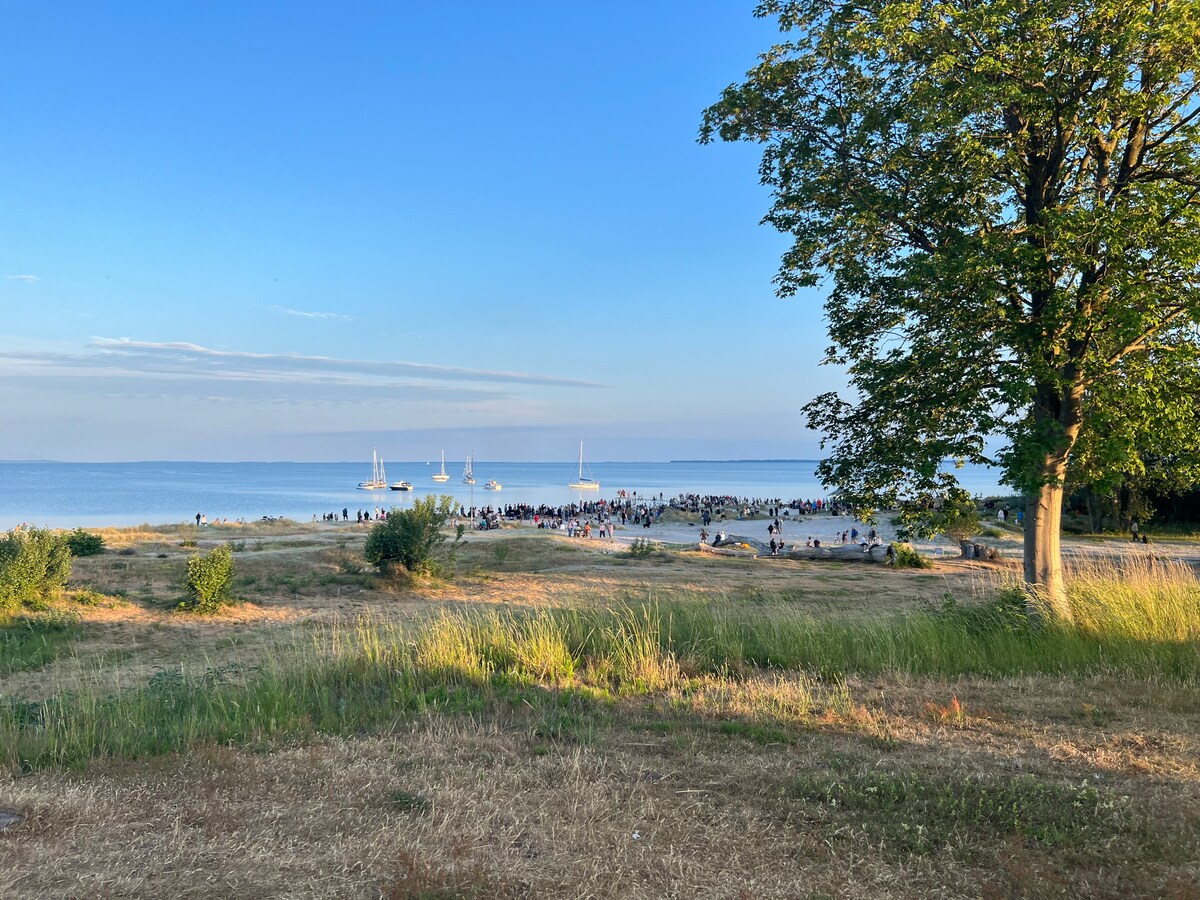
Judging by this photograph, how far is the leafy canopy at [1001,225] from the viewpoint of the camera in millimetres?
8508

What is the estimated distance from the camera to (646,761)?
17.1 ft

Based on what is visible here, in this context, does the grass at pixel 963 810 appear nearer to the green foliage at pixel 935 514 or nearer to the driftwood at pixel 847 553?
the green foliage at pixel 935 514

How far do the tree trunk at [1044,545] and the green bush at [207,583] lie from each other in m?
15.1

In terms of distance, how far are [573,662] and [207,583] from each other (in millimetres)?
11523

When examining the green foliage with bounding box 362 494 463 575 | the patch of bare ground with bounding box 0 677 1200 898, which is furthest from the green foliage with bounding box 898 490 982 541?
the green foliage with bounding box 362 494 463 575

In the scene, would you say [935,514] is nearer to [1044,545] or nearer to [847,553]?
[1044,545]

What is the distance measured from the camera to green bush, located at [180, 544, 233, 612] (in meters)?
16.2

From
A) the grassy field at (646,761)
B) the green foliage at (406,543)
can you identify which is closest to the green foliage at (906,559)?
the green foliage at (406,543)

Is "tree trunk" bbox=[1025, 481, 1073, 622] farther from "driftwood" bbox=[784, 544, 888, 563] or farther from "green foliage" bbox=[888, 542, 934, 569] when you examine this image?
"driftwood" bbox=[784, 544, 888, 563]

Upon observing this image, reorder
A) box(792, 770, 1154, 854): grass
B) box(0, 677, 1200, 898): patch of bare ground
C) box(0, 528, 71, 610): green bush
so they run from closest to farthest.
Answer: box(0, 677, 1200, 898): patch of bare ground → box(792, 770, 1154, 854): grass → box(0, 528, 71, 610): green bush

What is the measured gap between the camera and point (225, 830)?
411 centimetres

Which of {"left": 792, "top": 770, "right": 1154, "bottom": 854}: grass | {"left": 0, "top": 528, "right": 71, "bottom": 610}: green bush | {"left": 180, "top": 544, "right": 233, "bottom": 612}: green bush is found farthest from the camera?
{"left": 180, "top": 544, "right": 233, "bottom": 612}: green bush

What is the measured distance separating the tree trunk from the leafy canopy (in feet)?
1.68

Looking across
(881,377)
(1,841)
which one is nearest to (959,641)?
(881,377)
